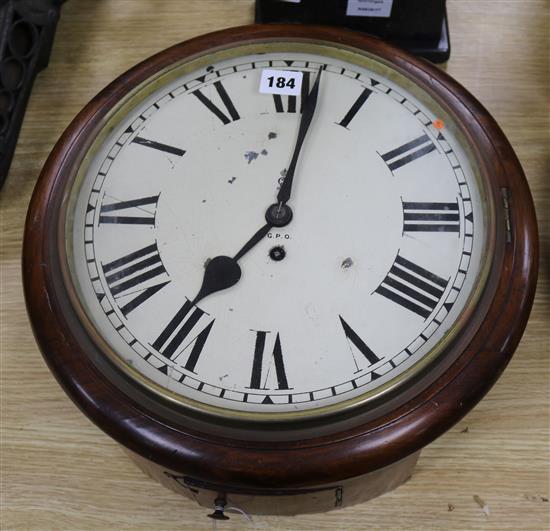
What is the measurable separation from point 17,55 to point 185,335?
0.59 meters

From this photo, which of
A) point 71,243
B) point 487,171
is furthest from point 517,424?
point 71,243

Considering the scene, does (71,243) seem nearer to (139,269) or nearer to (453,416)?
(139,269)

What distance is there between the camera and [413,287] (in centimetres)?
90

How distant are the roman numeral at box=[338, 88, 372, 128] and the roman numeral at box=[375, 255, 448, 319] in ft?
0.72

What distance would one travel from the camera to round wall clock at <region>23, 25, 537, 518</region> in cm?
82

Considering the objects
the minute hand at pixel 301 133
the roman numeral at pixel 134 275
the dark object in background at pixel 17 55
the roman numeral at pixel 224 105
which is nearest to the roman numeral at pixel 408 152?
the minute hand at pixel 301 133

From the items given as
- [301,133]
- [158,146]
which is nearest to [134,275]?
[158,146]

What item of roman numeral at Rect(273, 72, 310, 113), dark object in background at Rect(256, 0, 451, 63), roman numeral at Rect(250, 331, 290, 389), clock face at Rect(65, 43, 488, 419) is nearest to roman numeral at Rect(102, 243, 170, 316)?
clock face at Rect(65, 43, 488, 419)

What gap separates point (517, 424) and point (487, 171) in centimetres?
33

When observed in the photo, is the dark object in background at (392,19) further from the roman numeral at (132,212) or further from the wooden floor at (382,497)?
the roman numeral at (132,212)

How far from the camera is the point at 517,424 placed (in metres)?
1.00

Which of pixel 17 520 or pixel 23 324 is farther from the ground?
pixel 23 324

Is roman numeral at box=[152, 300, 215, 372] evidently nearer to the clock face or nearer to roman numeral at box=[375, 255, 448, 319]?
the clock face

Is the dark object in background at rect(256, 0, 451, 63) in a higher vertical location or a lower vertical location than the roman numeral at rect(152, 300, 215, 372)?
higher
